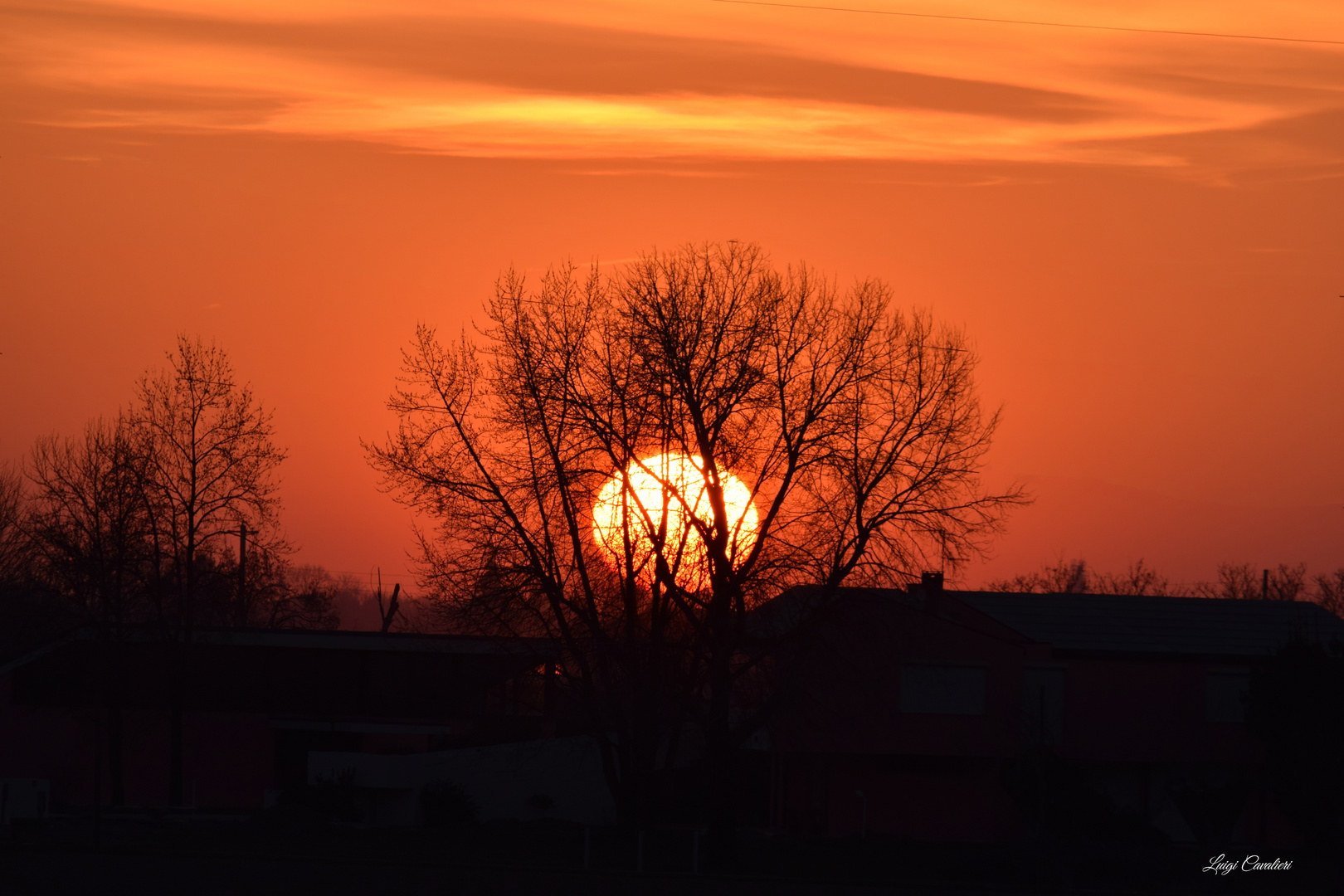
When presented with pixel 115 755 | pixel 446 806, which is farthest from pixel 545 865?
pixel 115 755

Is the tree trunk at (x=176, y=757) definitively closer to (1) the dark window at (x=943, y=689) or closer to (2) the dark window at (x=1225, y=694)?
(1) the dark window at (x=943, y=689)

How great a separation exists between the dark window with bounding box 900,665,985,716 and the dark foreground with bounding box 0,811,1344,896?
4147 mm

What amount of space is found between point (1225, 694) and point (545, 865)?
65.8ft

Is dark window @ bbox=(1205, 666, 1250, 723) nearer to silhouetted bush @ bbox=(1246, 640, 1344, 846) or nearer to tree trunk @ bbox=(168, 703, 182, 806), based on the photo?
silhouetted bush @ bbox=(1246, 640, 1344, 846)

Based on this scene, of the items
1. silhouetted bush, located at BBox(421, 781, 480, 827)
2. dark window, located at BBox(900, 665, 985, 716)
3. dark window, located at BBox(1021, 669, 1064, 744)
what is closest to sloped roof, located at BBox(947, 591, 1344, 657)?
dark window, located at BBox(1021, 669, 1064, 744)

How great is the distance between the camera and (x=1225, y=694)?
37.9 metres

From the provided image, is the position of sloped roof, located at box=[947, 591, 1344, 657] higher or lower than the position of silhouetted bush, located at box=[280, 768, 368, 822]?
higher

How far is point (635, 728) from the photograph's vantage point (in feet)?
99.5

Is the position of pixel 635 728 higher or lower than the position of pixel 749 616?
lower

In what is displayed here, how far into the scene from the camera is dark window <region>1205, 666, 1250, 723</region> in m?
37.7

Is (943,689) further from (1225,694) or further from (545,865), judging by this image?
(545,865)

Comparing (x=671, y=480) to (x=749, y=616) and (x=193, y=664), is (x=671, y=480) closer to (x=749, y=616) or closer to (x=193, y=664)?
(x=749, y=616)

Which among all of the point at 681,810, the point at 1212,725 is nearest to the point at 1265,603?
the point at 1212,725

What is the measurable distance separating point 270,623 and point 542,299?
2604 cm
